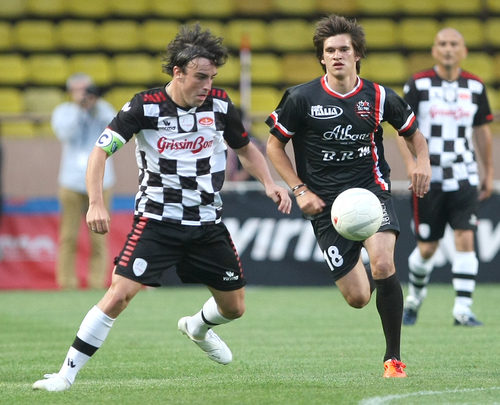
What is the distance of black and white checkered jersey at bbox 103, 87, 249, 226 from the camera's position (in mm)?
5934

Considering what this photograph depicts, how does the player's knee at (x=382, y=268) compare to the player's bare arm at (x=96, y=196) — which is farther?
the player's knee at (x=382, y=268)

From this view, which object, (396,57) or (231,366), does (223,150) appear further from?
(396,57)

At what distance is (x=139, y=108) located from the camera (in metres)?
5.90

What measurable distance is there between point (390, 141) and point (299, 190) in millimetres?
9319

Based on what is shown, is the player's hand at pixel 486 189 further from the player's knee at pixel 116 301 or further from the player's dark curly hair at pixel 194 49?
the player's knee at pixel 116 301

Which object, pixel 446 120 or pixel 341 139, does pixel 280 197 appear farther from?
pixel 446 120

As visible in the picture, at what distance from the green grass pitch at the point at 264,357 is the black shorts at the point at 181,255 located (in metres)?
0.59

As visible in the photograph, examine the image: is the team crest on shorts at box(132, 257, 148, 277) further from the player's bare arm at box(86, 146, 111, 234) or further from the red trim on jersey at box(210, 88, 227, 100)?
the red trim on jersey at box(210, 88, 227, 100)

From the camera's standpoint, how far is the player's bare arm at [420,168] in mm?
6336

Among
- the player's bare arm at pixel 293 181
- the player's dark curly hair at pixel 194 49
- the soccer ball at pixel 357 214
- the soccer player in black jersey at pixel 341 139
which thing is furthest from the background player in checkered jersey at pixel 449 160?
the player's dark curly hair at pixel 194 49

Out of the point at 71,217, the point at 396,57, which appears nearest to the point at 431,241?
the point at 71,217

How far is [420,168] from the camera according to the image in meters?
6.37

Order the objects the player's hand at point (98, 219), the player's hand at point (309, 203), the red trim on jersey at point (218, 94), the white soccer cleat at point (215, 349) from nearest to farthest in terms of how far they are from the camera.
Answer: the player's hand at point (98, 219)
the red trim on jersey at point (218, 94)
the player's hand at point (309, 203)
the white soccer cleat at point (215, 349)

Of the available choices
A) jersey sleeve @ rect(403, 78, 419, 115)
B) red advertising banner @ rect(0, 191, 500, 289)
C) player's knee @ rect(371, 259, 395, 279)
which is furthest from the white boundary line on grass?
red advertising banner @ rect(0, 191, 500, 289)
